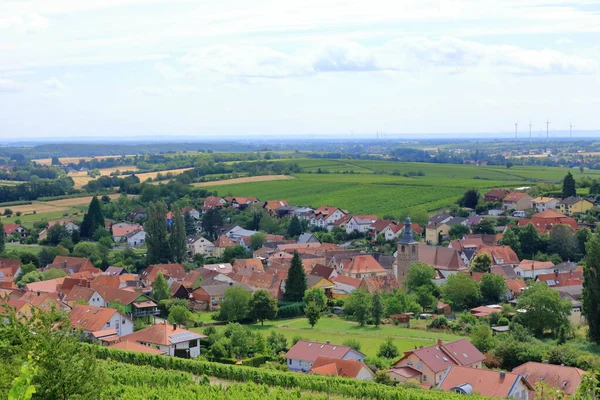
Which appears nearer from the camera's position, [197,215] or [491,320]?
[491,320]

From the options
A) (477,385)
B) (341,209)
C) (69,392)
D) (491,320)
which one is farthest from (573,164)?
(69,392)

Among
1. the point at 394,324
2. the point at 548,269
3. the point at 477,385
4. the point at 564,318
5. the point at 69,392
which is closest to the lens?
the point at 69,392

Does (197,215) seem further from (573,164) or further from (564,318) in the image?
(573,164)

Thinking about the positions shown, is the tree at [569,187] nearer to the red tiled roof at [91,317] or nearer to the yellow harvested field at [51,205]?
the red tiled roof at [91,317]

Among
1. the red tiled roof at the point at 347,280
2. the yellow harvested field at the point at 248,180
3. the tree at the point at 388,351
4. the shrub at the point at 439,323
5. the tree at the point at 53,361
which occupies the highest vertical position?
the tree at the point at 53,361

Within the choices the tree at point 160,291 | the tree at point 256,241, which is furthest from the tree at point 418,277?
the tree at point 256,241

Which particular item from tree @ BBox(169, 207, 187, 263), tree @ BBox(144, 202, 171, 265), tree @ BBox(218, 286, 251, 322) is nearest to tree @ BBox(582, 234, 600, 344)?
tree @ BBox(218, 286, 251, 322)
